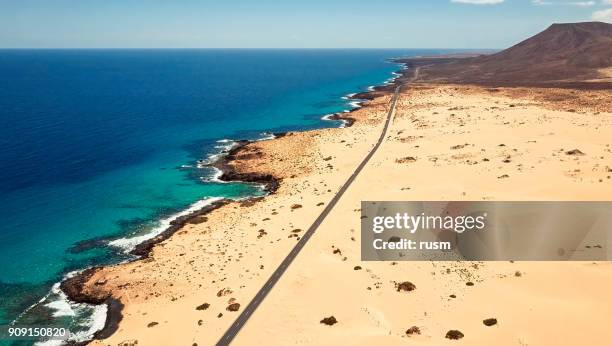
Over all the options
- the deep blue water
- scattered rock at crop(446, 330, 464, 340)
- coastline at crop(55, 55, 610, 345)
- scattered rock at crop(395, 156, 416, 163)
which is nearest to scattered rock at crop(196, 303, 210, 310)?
coastline at crop(55, 55, 610, 345)

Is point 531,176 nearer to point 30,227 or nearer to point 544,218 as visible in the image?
point 544,218

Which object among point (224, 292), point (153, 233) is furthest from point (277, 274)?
point (153, 233)

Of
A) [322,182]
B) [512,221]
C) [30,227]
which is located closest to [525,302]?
[512,221]

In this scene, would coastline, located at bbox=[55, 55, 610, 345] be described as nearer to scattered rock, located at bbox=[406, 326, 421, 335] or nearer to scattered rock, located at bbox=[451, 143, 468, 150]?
scattered rock, located at bbox=[451, 143, 468, 150]

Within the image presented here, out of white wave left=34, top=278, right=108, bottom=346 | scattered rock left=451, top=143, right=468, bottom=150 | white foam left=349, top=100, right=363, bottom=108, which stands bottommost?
white wave left=34, top=278, right=108, bottom=346

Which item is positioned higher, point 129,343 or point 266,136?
point 266,136

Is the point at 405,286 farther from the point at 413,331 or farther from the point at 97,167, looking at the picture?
the point at 97,167

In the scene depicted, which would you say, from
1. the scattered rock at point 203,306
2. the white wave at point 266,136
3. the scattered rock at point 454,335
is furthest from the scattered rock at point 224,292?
the white wave at point 266,136
